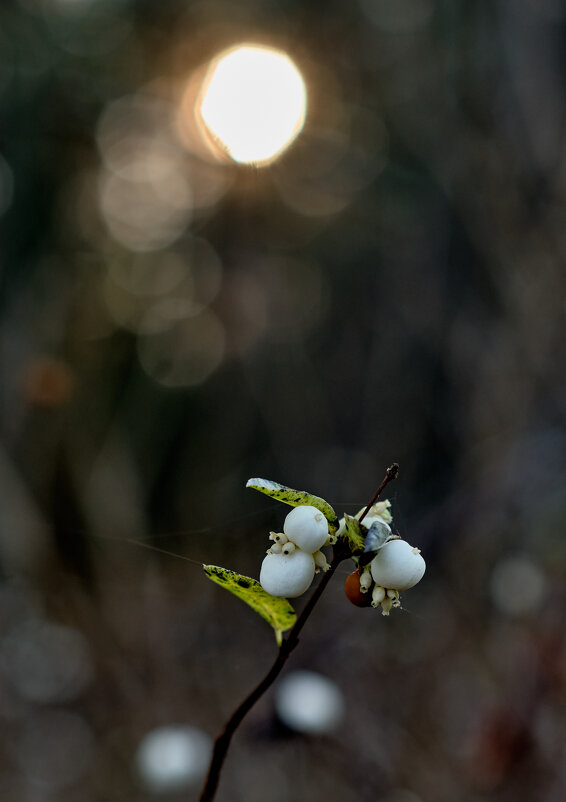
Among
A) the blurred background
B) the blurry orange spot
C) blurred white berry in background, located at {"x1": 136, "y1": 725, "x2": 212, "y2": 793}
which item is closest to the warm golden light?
the blurred background

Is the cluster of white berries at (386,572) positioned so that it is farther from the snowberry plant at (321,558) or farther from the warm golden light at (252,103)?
the warm golden light at (252,103)

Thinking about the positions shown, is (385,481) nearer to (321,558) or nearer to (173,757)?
(321,558)

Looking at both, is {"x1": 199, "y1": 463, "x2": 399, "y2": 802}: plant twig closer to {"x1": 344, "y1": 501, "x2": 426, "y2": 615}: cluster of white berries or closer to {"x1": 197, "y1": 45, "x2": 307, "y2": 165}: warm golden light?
{"x1": 344, "y1": 501, "x2": 426, "y2": 615}: cluster of white berries

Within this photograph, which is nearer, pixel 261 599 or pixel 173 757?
pixel 261 599

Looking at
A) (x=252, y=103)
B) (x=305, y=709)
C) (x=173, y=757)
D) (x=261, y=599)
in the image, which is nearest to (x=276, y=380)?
(x=252, y=103)

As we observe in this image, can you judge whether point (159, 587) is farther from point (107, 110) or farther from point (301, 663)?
→ point (107, 110)

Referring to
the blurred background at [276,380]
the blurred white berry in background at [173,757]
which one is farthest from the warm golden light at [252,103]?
the blurred white berry in background at [173,757]
